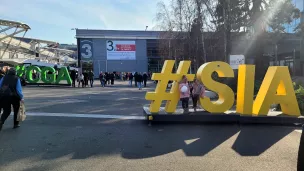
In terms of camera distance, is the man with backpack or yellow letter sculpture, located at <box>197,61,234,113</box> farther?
yellow letter sculpture, located at <box>197,61,234,113</box>

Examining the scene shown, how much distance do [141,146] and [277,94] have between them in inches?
204

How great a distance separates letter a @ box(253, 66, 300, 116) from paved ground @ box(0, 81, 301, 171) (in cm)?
76

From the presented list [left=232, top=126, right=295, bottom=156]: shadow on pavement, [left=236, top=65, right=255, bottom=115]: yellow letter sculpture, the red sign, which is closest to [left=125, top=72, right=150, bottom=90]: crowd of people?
[left=236, top=65, right=255, bottom=115]: yellow letter sculpture

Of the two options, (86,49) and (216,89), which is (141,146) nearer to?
(216,89)

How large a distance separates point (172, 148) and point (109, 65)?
43.7m

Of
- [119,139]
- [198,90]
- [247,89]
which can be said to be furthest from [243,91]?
[119,139]

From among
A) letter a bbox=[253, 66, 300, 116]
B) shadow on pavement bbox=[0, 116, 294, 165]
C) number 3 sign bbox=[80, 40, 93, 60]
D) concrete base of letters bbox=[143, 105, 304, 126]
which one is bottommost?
shadow on pavement bbox=[0, 116, 294, 165]

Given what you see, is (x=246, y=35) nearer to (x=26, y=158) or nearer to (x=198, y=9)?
(x=198, y=9)

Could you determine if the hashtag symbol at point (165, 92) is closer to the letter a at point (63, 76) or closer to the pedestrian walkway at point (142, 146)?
the pedestrian walkway at point (142, 146)

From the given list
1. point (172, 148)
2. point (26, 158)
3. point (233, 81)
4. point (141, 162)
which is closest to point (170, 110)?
point (172, 148)

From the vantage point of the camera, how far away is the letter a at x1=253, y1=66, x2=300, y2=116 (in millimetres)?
7547

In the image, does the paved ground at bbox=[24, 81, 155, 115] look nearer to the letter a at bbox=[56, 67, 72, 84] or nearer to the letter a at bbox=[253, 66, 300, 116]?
the letter a at bbox=[253, 66, 300, 116]

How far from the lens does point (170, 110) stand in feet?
25.6

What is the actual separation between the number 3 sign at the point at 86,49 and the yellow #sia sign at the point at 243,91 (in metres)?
41.5
